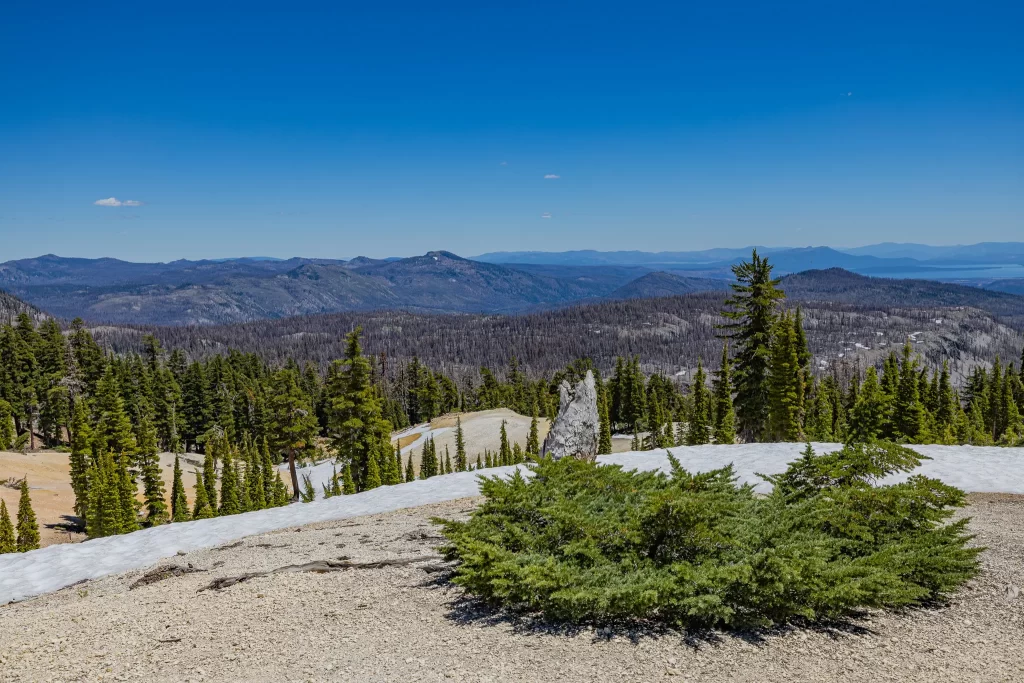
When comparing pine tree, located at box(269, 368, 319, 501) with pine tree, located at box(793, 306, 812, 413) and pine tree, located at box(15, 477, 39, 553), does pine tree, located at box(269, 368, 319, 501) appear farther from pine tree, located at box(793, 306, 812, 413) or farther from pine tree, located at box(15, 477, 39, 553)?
pine tree, located at box(793, 306, 812, 413)

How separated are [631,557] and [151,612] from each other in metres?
7.59

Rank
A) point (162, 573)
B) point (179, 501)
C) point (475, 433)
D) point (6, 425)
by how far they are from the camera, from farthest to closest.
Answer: point (475, 433) < point (6, 425) < point (179, 501) < point (162, 573)

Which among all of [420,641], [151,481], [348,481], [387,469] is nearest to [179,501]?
[151,481]

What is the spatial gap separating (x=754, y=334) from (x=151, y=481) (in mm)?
41563

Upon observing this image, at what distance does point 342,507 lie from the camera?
1898cm

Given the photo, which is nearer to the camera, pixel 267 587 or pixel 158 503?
pixel 267 587

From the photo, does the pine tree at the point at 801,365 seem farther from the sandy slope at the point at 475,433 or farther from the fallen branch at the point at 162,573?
the sandy slope at the point at 475,433

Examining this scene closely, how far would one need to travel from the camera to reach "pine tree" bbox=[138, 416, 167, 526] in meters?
42.6

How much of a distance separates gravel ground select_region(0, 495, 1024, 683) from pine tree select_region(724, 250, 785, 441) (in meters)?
21.1

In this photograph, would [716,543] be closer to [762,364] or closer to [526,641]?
[526,641]

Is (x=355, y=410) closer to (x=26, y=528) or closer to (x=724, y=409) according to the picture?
(x=26, y=528)

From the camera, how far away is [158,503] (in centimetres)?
4247

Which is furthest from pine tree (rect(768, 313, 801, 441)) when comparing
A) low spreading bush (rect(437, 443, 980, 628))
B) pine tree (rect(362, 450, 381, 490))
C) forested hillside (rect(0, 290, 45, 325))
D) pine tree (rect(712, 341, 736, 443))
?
forested hillside (rect(0, 290, 45, 325))

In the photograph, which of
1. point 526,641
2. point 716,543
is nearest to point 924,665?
point 716,543
